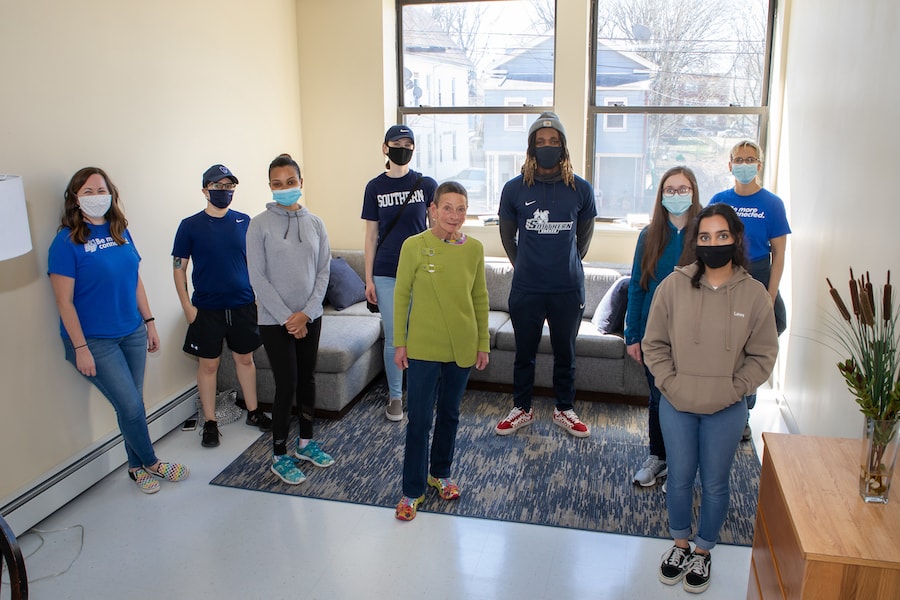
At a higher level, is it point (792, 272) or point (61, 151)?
point (61, 151)

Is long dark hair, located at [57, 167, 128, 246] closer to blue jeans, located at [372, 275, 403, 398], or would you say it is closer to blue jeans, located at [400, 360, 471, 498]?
blue jeans, located at [372, 275, 403, 398]

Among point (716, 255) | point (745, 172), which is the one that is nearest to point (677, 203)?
point (745, 172)

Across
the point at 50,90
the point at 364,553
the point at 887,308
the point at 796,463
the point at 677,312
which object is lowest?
the point at 364,553

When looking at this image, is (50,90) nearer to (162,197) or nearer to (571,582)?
(162,197)

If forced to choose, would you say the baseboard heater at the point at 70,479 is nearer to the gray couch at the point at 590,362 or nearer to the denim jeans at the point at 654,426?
the gray couch at the point at 590,362

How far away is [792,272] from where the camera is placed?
14.1 ft

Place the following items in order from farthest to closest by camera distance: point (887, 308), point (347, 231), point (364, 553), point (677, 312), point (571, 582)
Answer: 1. point (347, 231)
2. point (364, 553)
3. point (571, 582)
4. point (677, 312)
5. point (887, 308)

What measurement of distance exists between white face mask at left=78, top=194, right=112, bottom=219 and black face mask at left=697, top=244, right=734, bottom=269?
2.49m

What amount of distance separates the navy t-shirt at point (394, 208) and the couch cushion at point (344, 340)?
57cm

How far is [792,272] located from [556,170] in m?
1.62

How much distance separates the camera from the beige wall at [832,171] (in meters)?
2.90

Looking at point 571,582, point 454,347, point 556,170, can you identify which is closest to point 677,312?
point 454,347

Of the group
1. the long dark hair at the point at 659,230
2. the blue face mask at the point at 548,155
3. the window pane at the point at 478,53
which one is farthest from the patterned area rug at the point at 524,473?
the window pane at the point at 478,53

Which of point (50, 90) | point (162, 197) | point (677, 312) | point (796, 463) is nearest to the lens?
point (796, 463)
